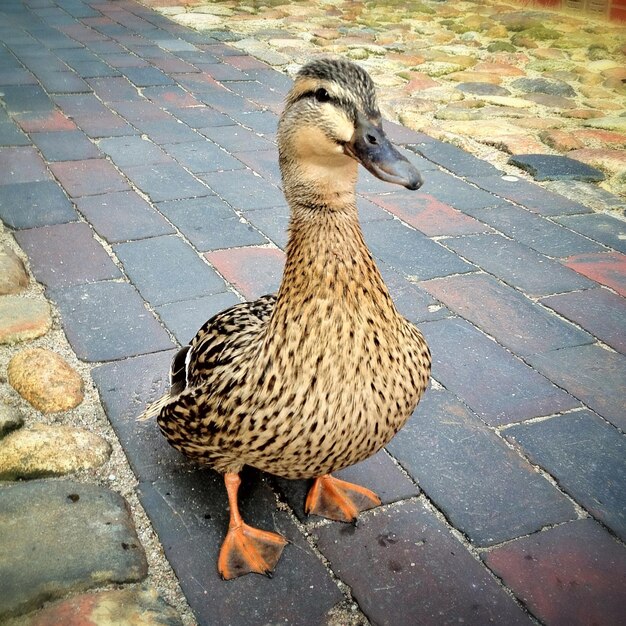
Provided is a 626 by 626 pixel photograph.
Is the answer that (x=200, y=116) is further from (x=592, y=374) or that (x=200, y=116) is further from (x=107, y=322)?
(x=592, y=374)

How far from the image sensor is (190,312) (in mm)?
3080

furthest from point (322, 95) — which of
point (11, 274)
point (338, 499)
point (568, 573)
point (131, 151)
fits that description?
point (131, 151)

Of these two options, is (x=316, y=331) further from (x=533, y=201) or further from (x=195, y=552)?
(x=533, y=201)

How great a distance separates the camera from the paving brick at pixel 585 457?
2.22m

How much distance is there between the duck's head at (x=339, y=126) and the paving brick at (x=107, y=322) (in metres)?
1.38

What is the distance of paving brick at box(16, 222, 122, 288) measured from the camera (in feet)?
10.7

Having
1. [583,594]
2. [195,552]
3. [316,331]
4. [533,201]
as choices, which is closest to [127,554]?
[195,552]

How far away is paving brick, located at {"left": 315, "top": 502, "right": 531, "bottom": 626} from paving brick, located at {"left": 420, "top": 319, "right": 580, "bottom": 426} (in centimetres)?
60

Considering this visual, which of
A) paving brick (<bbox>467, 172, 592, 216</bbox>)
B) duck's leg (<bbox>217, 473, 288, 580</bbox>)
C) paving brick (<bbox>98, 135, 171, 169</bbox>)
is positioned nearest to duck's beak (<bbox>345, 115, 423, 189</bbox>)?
duck's leg (<bbox>217, 473, 288, 580</bbox>)

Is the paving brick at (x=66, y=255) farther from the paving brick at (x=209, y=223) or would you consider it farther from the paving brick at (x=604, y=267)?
the paving brick at (x=604, y=267)

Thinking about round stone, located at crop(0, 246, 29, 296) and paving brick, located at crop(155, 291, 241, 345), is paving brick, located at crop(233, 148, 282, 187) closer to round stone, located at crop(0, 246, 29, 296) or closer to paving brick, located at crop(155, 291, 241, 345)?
paving brick, located at crop(155, 291, 241, 345)

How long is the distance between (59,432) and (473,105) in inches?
174

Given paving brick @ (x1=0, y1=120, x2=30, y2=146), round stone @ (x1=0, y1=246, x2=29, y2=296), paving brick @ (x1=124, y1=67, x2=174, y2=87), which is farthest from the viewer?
paving brick @ (x1=124, y1=67, x2=174, y2=87)

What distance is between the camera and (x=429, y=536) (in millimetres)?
2096
